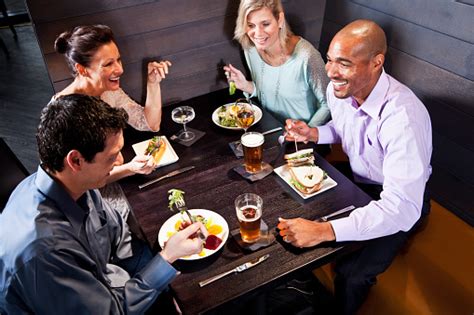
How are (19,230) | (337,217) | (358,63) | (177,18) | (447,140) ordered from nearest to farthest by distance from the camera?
(19,230) < (337,217) < (358,63) < (447,140) < (177,18)

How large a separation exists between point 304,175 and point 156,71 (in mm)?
1120

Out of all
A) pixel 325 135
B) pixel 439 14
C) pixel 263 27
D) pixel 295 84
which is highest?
pixel 439 14

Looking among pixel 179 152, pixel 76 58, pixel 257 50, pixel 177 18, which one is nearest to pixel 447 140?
pixel 257 50

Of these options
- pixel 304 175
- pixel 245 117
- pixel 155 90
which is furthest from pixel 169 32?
pixel 304 175

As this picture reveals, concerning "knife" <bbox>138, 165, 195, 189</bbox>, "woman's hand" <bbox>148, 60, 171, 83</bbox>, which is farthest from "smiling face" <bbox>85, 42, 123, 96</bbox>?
"knife" <bbox>138, 165, 195, 189</bbox>

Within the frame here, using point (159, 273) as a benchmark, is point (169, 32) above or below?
above

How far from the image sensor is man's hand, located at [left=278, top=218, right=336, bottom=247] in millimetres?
1406

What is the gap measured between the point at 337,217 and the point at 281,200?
23 centimetres

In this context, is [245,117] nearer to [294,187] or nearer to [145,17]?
[294,187]

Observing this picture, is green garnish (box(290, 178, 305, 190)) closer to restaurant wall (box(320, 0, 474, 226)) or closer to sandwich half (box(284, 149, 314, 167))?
sandwich half (box(284, 149, 314, 167))

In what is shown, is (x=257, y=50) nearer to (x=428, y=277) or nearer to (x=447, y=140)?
(x=447, y=140)

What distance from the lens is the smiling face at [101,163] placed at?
4.25ft

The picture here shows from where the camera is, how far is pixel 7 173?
1.89 metres

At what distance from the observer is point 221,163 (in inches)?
73.0
